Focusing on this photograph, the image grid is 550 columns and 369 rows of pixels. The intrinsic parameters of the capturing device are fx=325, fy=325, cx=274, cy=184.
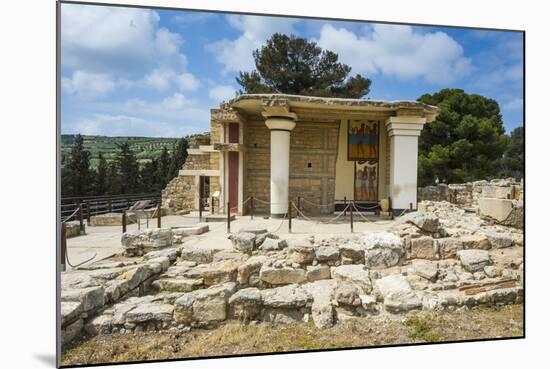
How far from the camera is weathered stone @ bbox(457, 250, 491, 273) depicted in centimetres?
417

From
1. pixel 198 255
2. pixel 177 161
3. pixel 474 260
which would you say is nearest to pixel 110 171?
pixel 198 255

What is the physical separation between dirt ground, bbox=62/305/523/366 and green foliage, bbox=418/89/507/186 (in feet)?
11.6

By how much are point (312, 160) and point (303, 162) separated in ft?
0.76

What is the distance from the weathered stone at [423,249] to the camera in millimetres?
4398

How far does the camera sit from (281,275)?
400cm

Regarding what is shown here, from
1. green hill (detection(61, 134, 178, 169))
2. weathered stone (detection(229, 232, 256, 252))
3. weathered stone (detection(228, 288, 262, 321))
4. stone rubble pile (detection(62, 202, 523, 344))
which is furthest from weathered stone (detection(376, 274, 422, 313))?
green hill (detection(61, 134, 178, 169))

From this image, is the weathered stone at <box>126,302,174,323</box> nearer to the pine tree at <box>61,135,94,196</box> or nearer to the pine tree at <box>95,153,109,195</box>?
the pine tree at <box>61,135,94,196</box>

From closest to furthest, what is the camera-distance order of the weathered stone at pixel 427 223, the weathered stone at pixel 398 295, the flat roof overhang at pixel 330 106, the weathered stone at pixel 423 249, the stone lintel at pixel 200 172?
the weathered stone at pixel 398 295 → the weathered stone at pixel 423 249 → the weathered stone at pixel 427 223 → the flat roof overhang at pixel 330 106 → the stone lintel at pixel 200 172

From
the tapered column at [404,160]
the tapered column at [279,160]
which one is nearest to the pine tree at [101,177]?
the tapered column at [279,160]

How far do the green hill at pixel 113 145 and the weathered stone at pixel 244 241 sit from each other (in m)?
1.65

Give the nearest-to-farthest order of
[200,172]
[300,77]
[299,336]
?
[299,336] < [200,172] < [300,77]

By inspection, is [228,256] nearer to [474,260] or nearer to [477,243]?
[474,260]

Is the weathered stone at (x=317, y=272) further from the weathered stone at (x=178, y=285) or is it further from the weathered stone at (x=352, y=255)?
the weathered stone at (x=178, y=285)

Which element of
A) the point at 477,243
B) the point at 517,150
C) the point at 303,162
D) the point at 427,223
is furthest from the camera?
the point at 303,162
